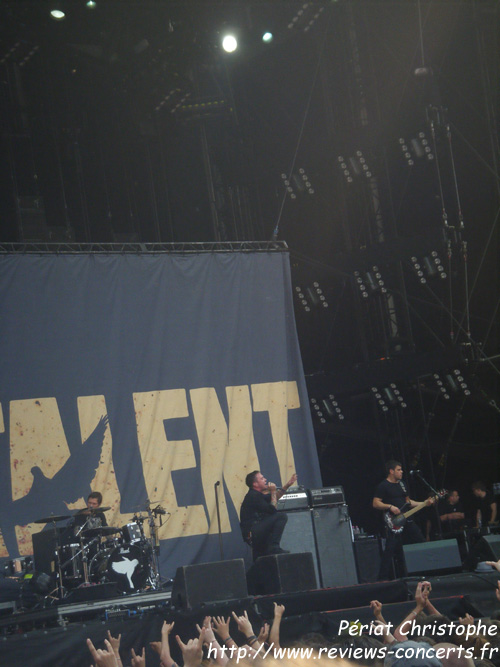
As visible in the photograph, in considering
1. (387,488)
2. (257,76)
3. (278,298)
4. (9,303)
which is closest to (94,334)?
(9,303)

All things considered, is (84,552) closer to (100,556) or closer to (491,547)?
(100,556)

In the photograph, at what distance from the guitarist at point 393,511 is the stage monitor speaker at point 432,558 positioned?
0.77 metres

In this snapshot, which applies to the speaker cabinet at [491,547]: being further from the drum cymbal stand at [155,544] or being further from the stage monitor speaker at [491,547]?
the drum cymbal stand at [155,544]

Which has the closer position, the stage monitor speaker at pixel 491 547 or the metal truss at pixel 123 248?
the stage monitor speaker at pixel 491 547

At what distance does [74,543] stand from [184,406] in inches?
94.2

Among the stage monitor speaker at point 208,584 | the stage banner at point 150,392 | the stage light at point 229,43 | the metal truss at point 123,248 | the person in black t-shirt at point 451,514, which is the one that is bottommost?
the person in black t-shirt at point 451,514

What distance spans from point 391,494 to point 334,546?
0.97m

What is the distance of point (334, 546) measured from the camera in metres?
9.14

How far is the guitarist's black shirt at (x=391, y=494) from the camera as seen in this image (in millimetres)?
9620

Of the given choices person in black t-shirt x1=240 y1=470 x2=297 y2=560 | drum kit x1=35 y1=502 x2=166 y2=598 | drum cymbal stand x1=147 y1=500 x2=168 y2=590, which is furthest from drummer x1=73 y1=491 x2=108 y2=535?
person in black t-shirt x1=240 y1=470 x2=297 y2=560

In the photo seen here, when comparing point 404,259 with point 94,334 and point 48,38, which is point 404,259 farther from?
point 48,38

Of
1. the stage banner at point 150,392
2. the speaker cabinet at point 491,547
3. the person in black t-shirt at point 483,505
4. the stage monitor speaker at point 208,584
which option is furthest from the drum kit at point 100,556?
the person in black t-shirt at point 483,505

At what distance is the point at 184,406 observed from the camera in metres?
10.2

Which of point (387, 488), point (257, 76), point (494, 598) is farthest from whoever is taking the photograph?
point (257, 76)
